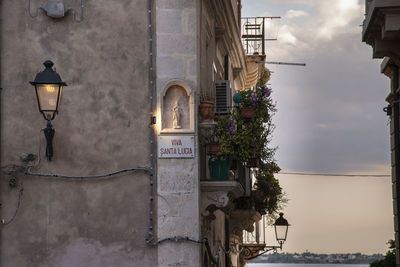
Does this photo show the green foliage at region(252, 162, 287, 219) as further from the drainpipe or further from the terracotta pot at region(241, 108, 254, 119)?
the terracotta pot at region(241, 108, 254, 119)

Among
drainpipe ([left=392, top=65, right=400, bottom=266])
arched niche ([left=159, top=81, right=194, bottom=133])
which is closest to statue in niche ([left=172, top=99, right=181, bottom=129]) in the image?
arched niche ([left=159, top=81, right=194, bottom=133])

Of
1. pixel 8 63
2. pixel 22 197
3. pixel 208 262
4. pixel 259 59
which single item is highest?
pixel 259 59

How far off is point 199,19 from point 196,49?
0.76m

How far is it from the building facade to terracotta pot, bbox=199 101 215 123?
0.13 meters

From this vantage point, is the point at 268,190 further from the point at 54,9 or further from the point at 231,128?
the point at 54,9

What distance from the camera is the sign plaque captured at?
13.5 meters

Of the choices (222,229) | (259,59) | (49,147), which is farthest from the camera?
(259,59)

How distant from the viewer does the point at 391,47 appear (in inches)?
585

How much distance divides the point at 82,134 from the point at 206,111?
2.00 metres

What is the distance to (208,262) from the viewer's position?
15.0 m

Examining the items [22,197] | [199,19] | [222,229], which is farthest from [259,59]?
[22,197]

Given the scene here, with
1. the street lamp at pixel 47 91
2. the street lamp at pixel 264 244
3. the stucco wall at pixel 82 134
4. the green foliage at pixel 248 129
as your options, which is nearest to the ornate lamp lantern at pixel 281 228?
the street lamp at pixel 264 244

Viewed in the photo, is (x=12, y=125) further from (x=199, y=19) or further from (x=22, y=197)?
(x=199, y=19)

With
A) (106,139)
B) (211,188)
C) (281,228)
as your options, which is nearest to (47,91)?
(106,139)
